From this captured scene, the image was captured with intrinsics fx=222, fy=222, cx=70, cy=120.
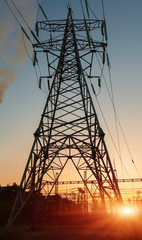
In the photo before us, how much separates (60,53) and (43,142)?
772 cm

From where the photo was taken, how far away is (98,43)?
58.6 ft

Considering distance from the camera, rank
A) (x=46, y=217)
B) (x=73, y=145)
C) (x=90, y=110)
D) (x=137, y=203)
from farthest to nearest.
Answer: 1. (x=137, y=203)
2. (x=46, y=217)
3. (x=73, y=145)
4. (x=90, y=110)

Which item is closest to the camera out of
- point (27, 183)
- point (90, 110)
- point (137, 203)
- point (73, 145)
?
point (27, 183)

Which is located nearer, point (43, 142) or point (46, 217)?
point (43, 142)

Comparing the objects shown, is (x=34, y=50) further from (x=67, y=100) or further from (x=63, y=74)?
(x=67, y=100)

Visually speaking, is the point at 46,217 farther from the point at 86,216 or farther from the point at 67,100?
the point at 67,100

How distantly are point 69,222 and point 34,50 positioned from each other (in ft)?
46.2

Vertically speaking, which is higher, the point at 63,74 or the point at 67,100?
the point at 63,74

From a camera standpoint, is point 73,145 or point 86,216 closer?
point 73,145

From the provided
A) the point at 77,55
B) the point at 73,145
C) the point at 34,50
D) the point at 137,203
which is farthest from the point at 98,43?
the point at 137,203

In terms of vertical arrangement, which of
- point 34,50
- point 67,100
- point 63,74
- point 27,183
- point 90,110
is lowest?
point 27,183

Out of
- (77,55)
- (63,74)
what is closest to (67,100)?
(63,74)

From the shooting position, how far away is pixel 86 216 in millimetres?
18562

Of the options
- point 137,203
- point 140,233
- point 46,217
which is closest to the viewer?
point 140,233
